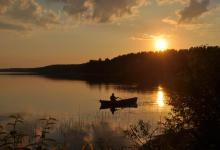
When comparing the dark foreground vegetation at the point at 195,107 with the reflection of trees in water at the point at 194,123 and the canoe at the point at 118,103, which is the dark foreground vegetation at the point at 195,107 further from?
the canoe at the point at 118,103

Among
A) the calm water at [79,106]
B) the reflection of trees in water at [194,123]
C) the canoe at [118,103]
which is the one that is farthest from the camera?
the canoe at [118,103]

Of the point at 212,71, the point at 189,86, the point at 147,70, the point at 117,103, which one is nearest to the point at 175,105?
the point at 189,86

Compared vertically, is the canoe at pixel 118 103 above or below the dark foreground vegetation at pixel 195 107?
below

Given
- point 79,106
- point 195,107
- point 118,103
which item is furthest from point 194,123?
point 118,103

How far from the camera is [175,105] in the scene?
13.5 metres

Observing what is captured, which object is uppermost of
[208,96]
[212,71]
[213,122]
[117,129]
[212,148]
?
[212,71]

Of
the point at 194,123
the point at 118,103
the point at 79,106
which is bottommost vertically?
the point at 79,106

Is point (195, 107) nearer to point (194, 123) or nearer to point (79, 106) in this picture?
point (194, 123)

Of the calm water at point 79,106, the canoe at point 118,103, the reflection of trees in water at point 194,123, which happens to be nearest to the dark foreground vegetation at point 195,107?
the reflection of trees in water at point 194,123

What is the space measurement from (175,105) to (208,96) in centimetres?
163

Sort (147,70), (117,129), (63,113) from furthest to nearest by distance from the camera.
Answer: (147,70), (63,113), (117,129)

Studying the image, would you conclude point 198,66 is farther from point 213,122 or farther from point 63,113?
point 63,113

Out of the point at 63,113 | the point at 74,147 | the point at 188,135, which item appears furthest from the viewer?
the point at 63,113

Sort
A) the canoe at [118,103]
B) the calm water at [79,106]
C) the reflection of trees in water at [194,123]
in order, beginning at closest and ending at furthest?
1. the reflection of trees in water at [194,123]
2. the calm water at [79,106]
3. the canoe at [118,103]
